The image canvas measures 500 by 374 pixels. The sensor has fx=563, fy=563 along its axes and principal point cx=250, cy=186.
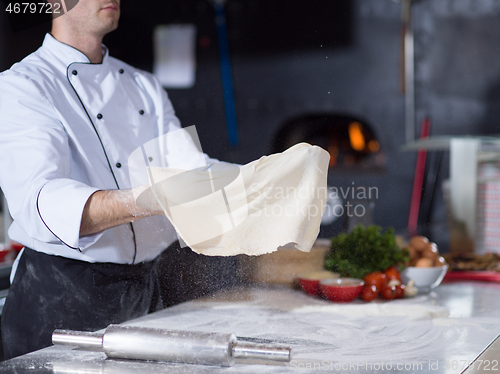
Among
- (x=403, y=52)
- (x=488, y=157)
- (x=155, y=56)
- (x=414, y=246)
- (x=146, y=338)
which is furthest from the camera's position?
(x=403, y=52)

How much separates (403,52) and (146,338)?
2.12m

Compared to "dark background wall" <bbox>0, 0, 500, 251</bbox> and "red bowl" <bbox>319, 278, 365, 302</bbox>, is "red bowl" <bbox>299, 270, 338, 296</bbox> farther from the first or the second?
"dark background wall" <bbox>0, 0, 500, 251</bbox>

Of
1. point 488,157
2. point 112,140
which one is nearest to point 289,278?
point 112,140

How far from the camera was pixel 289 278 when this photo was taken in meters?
1.09

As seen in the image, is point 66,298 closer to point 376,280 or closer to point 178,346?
point 178,346

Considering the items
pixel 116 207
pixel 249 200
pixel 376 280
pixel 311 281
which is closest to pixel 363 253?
pixel 376 280

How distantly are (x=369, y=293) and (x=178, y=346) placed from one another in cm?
53

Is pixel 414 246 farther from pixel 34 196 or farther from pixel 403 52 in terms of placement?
pixel 403 52

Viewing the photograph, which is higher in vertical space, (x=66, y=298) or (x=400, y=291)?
(x=66, y=298)

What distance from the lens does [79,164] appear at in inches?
41.6

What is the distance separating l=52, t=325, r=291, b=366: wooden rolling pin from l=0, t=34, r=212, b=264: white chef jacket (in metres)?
0.21

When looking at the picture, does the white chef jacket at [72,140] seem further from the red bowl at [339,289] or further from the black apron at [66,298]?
the red bowl at [339,289]
